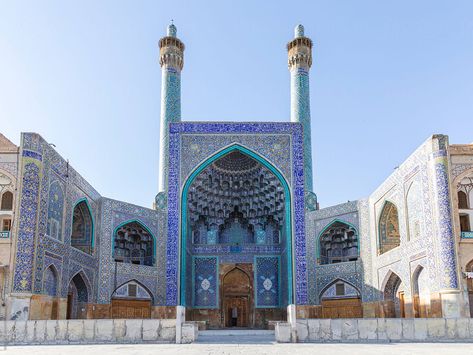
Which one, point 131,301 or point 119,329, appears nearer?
point 119,329

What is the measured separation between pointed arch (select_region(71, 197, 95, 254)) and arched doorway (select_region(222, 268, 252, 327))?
5.42m

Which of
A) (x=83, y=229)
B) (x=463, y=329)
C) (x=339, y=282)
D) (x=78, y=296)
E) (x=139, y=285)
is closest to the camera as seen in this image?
(x=463, y=329)

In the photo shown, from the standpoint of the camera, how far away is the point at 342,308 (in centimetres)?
1727

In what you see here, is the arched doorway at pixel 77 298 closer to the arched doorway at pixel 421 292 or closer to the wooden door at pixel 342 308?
the wooden door at pixel 342 308

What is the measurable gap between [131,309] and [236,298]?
165 inches

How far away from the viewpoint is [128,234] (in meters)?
18.1

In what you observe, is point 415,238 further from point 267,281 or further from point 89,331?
point 89,331

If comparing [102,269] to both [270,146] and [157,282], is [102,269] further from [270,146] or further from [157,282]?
[270,146]

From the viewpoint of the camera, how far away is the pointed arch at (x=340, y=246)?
17.8 meters

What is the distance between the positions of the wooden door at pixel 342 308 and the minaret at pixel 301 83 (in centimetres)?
411

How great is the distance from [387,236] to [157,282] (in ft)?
23.9

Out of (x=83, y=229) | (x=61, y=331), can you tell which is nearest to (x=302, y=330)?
(x=61, y=331)

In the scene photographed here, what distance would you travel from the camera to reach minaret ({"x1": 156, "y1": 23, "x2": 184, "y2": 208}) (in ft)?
65.3

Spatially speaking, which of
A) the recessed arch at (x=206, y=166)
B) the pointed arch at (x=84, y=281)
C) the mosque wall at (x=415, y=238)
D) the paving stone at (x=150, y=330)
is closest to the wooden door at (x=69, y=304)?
the pointed arch at (x=84, y=281)
